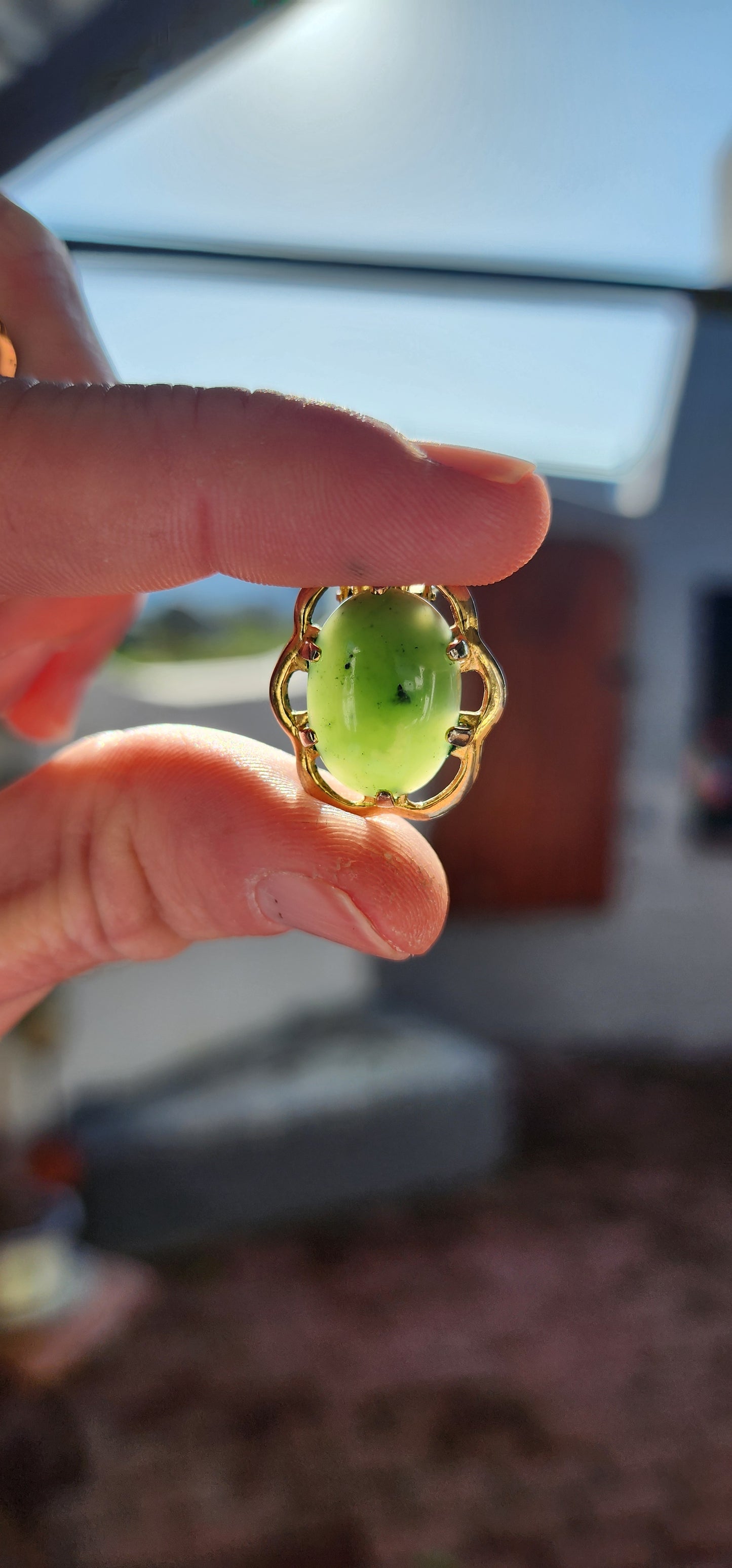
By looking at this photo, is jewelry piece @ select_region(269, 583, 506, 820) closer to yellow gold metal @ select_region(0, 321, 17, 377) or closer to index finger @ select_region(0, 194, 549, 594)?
index finger @ select_region(0, 194, 549, 594)

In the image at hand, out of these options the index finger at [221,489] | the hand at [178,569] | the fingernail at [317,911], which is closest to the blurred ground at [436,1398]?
the hand at [178,569]

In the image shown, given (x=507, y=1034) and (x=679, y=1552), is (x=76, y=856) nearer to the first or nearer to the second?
(x=679, y=1552)

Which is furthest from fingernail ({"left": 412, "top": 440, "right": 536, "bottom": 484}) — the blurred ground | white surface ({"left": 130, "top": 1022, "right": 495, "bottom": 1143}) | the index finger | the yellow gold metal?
white surface ({"left": 130, "top": 1022, "right": 495, "bottom": 1143})

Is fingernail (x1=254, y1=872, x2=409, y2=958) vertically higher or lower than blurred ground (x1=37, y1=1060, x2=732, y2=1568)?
higher

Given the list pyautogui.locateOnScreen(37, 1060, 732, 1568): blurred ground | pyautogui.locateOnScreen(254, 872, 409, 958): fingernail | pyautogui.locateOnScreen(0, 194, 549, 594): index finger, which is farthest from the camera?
pyautogui.locateOnScreen(37, 1060, 732, 1568): blurred ground

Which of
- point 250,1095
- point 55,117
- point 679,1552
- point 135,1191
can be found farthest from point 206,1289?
point 55,117

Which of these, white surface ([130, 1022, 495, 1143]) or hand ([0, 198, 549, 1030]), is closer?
hand ([0, 198, 549, 1030])
